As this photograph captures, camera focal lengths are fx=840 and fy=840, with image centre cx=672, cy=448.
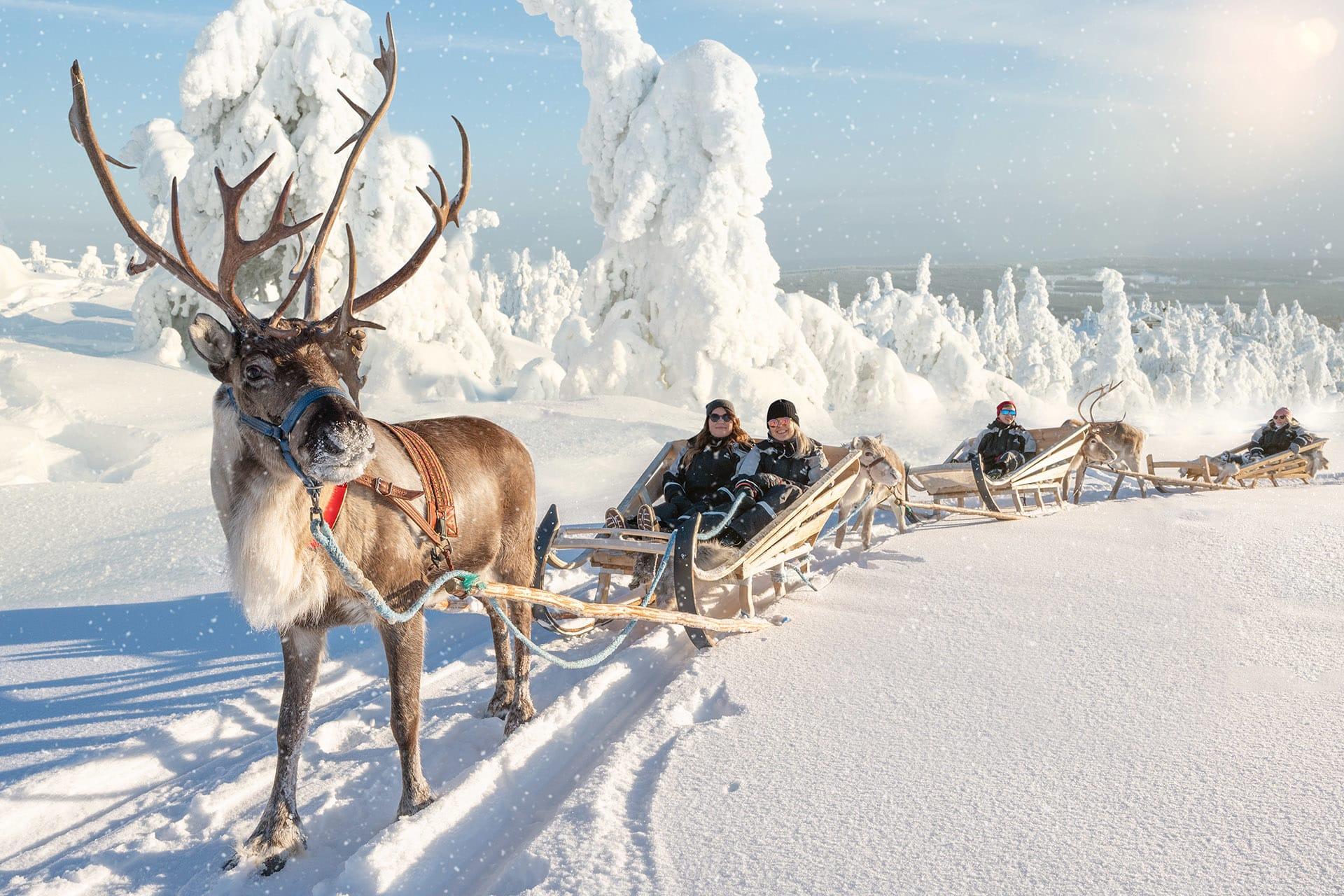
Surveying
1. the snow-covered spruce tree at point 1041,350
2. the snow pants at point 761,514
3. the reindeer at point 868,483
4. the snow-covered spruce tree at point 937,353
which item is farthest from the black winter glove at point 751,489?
the snow-covered spruce tree at point 1041,350

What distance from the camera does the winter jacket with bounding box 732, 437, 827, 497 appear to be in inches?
253

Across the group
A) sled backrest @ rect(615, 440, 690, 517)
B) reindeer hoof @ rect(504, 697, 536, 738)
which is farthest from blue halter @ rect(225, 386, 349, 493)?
sled backrest @ rect(615, 440, 690, 517)

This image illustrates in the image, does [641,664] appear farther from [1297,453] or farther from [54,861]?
[1297,453]

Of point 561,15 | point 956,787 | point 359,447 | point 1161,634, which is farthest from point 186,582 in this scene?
point 561,15

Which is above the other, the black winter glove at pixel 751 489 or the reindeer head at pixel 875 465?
the reindeer head at pixel 875 465

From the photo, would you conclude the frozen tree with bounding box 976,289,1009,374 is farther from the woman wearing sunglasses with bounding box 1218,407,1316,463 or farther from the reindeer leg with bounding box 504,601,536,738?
the reindeer leg with bounding box 504,601,536,738

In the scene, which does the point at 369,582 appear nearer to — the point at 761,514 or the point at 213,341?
the point at 213,341

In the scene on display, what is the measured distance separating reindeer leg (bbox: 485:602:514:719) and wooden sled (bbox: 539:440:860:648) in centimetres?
44

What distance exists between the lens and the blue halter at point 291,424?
2.76 metres

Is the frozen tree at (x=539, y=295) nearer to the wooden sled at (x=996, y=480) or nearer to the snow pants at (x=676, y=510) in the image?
the wooden sled at (x=996, y=480)

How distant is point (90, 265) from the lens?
64.9 m

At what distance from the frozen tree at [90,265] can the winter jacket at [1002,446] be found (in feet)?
236

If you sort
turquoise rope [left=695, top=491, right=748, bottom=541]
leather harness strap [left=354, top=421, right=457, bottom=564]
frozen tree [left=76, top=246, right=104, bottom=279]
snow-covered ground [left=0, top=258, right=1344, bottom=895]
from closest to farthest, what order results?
snow-covered ground [left=0, top=258, right=1344, bottom=895] → leather harness strap [left=354, top=421, right=457, bottom=564] → turquoise rope [left=695, top=491, right=748, bottom=541] → frozen tree [left=76, top=246, right=104, bottom=279]

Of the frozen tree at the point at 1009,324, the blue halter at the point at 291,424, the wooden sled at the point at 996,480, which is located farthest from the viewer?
the frozen tree at the point at 1009,324
